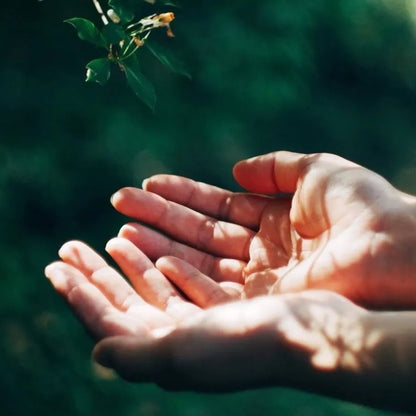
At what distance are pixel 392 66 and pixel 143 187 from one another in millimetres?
1401

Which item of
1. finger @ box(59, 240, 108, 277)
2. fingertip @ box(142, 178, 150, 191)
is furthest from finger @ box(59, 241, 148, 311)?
fingertip @ box(142, 178, 150, 191)

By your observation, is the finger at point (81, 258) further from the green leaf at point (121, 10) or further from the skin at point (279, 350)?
the green leaf at point (121, 10)

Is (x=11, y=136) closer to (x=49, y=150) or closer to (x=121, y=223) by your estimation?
(x=49, y=150)

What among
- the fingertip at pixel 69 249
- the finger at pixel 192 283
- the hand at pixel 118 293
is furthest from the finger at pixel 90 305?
the finger at pixel 192 283

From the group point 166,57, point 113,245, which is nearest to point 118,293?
point 113,245

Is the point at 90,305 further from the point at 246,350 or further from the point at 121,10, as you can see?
the point at 121,10

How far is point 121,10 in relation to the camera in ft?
5.58

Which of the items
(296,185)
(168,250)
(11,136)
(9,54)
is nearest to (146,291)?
(168,250)

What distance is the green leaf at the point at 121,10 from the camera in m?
1.69

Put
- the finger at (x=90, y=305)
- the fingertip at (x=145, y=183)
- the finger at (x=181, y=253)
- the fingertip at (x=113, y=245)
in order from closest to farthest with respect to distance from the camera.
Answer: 1. the finger at (x=90, y=305)
2. the fingertip at (x=113, y=245)
3. the finger at (x=181, y=253)
4. the fingertip at (x=145, y=183)

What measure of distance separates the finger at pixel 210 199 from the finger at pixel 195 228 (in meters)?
0.06

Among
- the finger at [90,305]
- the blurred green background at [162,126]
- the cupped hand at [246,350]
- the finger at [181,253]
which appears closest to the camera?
the cupped hand at [246,350]

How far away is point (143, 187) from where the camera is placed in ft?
7.26

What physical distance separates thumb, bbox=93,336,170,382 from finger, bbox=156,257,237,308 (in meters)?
0.37
